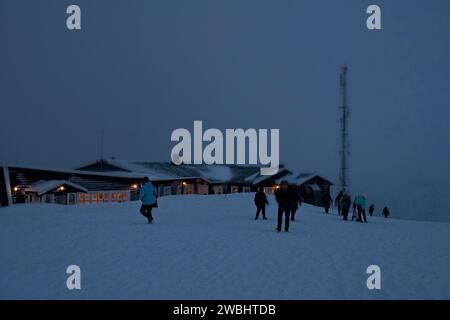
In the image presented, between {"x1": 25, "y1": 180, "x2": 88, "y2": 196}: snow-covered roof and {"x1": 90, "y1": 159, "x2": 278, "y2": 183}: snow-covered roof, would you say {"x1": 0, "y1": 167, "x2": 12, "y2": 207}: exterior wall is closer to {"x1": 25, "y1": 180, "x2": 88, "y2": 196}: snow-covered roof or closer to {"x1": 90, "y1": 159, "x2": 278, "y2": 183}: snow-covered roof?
{"x1": 25, "y1": 180, "x2": 88, "y2": 196}: snow-covered roof

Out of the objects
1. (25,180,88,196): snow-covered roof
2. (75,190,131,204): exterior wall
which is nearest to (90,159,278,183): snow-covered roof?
(75,190,131,204): exterior wall

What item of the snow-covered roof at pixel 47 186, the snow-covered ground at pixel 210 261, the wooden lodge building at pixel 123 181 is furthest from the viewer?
the snow-covered roof at pixel 47 186

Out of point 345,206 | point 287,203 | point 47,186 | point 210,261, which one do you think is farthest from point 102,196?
point 210,261

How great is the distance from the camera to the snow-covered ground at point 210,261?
6.88 m

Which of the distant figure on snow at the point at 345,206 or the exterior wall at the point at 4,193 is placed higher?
the exterior wall at the point at 4,193

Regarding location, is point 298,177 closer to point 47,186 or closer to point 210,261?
point 47,186

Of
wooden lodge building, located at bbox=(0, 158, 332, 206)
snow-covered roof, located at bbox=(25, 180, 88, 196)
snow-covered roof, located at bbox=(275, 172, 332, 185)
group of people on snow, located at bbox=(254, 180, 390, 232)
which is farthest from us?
snow-covered roof, located at bbox=(275, 172, 332, 185)

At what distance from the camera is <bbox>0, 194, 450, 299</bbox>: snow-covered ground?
688 cm

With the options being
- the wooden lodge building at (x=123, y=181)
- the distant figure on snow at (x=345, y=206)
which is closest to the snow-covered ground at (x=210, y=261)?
the distant figure on snow at (x=345, y=206)

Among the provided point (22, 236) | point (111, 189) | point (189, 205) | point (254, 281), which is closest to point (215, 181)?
point (111, 189)

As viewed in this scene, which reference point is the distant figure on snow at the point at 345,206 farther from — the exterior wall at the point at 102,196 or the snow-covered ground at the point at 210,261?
the exterior wall at the point at 102,196

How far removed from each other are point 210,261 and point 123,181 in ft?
92.2

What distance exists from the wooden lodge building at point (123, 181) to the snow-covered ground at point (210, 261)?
10.2m
